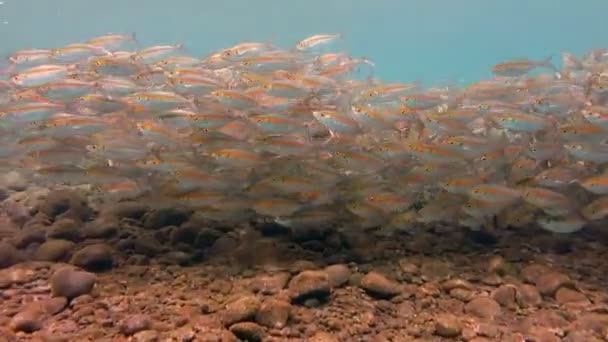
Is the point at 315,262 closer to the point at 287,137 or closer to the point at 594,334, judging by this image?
the point at 287,137

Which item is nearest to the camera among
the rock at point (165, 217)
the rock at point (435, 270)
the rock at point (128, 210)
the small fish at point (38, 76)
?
the rock at point (435, 270)

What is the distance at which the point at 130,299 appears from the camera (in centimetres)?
521

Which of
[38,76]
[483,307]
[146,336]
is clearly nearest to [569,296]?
[483,307]

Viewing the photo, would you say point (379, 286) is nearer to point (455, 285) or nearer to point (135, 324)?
point (455, 285)

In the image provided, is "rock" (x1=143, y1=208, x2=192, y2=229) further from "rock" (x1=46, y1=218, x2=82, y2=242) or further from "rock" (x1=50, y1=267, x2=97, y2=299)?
"rock" (x1=50, y1=267, x2=97, y2=299)

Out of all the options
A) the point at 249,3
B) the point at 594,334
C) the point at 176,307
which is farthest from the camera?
the point at 249,3

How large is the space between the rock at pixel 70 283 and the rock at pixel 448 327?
371 centimetres

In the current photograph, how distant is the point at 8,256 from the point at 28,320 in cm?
173

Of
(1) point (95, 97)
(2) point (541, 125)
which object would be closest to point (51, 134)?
(1) point (95, 97)

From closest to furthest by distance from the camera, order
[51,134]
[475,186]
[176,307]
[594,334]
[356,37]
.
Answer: [594,334], [176,307], [475,186], [51,134], [356,37]

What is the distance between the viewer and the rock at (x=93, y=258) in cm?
590

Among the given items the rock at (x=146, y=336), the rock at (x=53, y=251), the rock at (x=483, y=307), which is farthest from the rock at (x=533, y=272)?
the rock at (x=53, y=251)

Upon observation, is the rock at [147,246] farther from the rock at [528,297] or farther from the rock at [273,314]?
the rock at [528,297]

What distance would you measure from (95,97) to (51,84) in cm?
80
